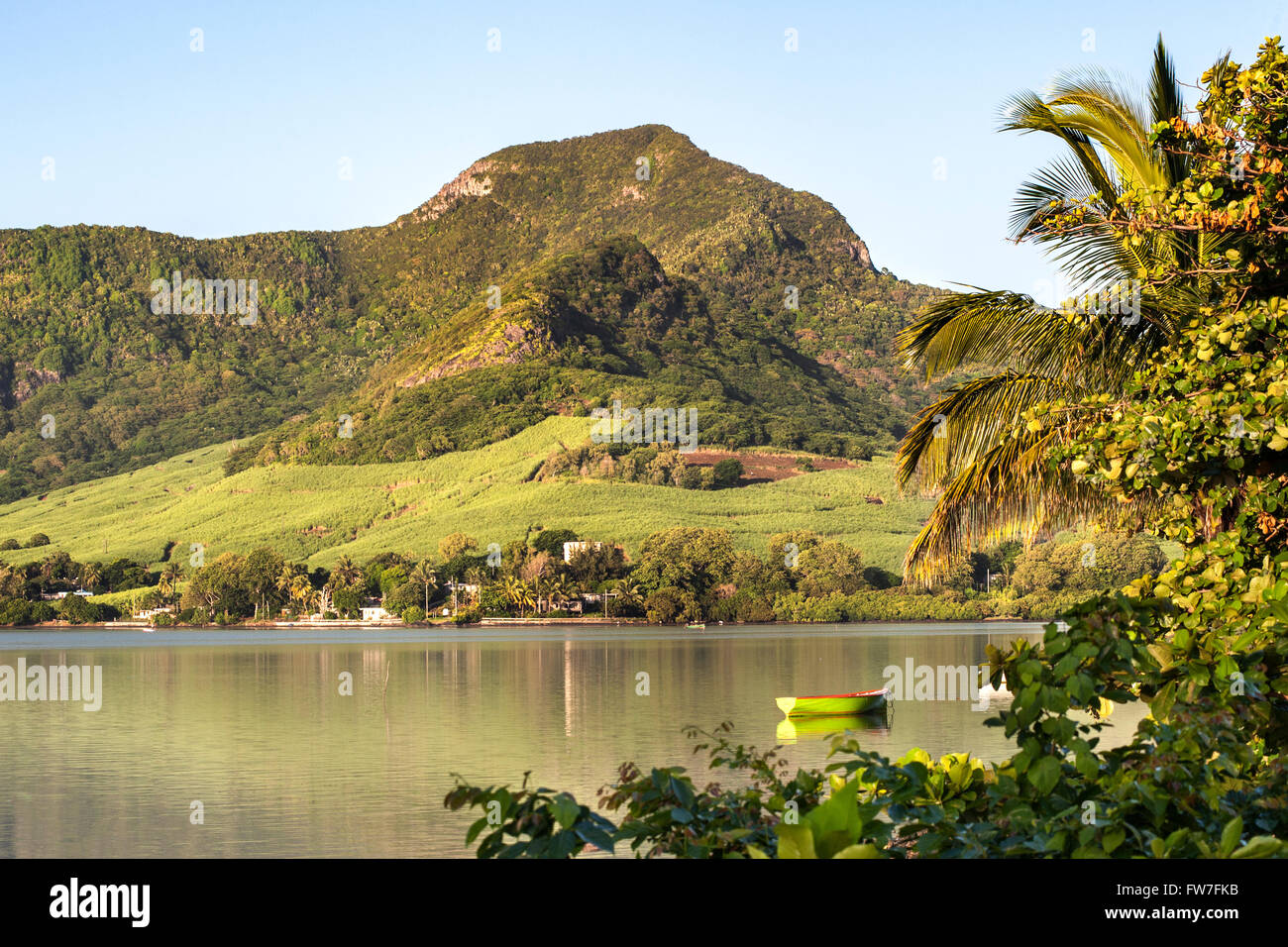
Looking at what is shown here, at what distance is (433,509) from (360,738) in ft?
420

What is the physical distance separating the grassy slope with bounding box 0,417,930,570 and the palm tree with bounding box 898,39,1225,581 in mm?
116001

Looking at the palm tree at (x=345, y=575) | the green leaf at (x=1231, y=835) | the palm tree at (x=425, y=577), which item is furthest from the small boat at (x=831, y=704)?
the palm tree at (x=345, y=575)

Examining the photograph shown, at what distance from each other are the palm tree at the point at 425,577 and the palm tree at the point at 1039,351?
113 m

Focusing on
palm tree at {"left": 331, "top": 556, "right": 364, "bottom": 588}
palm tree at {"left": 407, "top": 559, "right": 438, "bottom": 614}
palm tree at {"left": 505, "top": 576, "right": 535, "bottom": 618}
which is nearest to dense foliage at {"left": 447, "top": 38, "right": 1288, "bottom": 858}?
palm tree at {"left": 505, "top": 576, "right": 535, "bottom": 618}

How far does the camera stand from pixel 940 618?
112375 millimetres

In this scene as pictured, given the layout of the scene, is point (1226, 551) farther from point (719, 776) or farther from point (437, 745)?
point (437, 745)

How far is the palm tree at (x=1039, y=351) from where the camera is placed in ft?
38.4

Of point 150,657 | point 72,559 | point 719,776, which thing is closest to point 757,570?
point 150,657

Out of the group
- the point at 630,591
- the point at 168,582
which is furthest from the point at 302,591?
the point at 630,591

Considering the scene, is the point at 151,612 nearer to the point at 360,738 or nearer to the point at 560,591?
the point at 560,591

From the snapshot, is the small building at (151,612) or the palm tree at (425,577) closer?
the palm tree at (425,577)

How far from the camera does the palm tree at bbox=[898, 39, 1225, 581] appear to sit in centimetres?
1170

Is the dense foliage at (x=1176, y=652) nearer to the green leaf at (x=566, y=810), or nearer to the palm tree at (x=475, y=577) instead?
the green leaf at (x=566, y=810)
